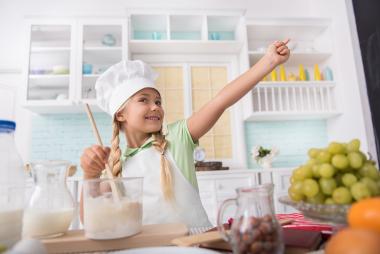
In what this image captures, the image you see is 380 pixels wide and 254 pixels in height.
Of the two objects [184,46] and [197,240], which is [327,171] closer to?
[197,240]

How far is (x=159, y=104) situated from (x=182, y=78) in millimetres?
1839

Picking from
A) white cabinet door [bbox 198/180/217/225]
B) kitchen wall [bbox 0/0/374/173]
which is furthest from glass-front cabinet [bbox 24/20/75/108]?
white cabinet door [bbox 198/180/217/225]

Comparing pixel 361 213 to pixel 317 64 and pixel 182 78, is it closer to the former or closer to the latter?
pixel 182 78

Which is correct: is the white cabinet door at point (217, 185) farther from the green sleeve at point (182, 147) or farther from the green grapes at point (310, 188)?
the green grapes at point (310, 188)

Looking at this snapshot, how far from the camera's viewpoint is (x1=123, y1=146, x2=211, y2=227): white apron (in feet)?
3.10

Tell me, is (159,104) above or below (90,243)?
above

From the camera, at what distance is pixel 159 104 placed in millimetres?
1206

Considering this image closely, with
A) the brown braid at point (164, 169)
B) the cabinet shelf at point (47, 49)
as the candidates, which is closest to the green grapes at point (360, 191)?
the brown braid at point (164, 169)

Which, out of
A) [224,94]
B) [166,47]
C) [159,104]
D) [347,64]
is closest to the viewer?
[224,94]

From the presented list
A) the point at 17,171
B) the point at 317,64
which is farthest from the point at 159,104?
the point at 317,64

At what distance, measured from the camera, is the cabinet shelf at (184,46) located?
2768 mm

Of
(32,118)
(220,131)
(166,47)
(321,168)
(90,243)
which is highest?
(166,47)

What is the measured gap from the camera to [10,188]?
20.1 inches

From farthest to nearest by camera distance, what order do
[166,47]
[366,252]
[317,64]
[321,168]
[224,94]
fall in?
1. [317,64]
2. [166,47]
3. [224,94]
4. [321,168]
5. [366,252]
